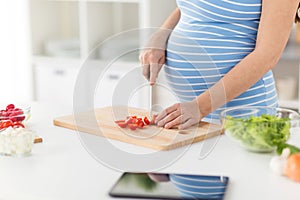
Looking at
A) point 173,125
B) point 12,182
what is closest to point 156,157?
point 173,125

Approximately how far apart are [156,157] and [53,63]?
217cm

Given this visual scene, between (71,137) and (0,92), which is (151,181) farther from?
(0,92)

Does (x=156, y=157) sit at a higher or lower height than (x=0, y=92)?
higher

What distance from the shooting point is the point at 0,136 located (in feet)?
4.25

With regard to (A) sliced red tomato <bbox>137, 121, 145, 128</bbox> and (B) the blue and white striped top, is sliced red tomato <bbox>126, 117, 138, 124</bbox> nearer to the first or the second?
(A) sliced red tomato <bbox>137, 121, 145, 128</bbox>

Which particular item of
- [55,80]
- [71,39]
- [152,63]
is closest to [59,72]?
[55,80]

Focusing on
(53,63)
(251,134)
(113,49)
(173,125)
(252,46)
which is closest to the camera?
(251,134)

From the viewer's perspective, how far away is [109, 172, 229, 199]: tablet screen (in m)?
1.03

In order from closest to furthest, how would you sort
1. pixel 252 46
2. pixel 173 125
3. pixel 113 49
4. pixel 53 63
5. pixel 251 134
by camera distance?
pixel 251 134
pixel 173 125
pixel 252 46
pixel 113 49
pixel 53 63

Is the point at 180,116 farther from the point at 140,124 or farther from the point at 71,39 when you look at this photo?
the point at 71,39

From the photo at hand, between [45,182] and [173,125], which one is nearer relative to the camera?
[45,182]

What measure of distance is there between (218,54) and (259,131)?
51 centimetres

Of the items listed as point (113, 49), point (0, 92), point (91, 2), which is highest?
point (91, 2)

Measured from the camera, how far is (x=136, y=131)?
4.69 ft
